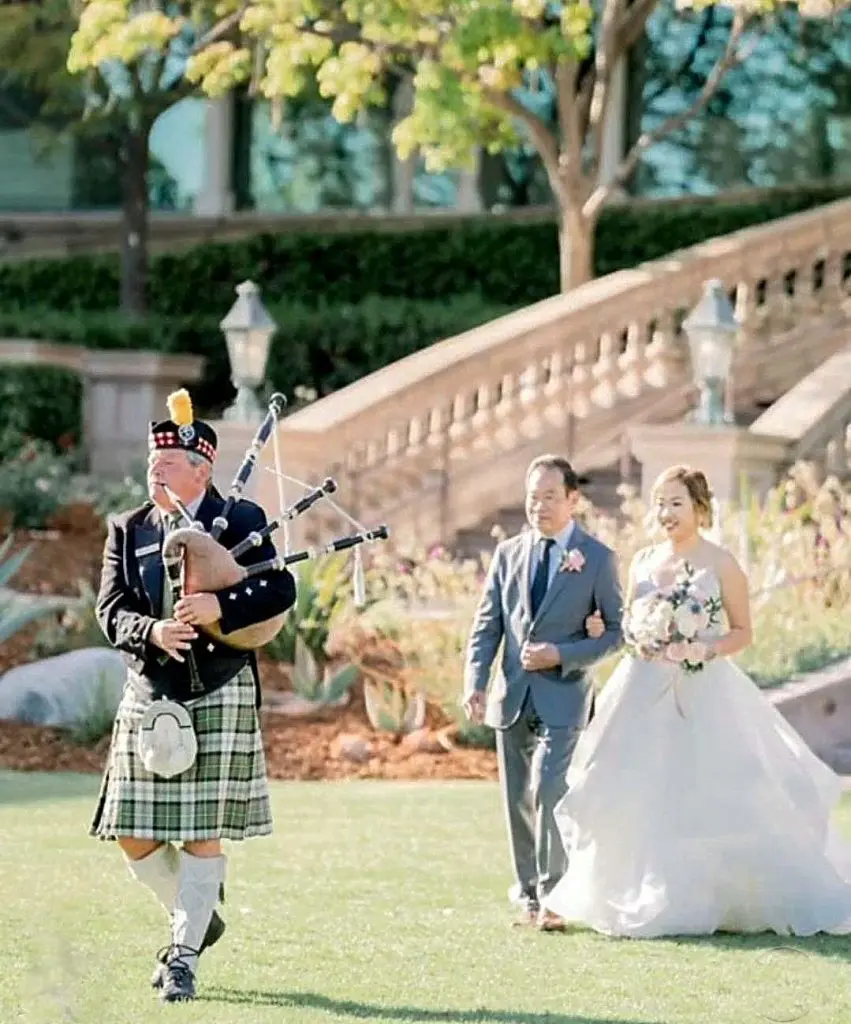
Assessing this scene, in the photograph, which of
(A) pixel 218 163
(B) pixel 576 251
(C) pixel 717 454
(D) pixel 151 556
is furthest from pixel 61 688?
(A) pixel 218 163

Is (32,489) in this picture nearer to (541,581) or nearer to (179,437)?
(541,581)

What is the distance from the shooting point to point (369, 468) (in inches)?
739

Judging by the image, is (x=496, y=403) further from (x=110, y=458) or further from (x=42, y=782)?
(x=42, y=782)

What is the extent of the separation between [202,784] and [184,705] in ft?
0.75

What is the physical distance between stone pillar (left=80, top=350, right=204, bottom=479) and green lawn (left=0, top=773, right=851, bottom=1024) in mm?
12020

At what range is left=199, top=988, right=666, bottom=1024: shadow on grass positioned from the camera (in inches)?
292

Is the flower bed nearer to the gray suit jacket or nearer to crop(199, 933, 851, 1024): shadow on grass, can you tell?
the gray suit jacket

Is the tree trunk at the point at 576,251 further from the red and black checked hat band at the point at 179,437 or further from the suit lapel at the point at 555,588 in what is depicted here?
the red and black checked hat band at the point at 179,437

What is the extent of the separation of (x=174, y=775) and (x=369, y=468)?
11.3 metres

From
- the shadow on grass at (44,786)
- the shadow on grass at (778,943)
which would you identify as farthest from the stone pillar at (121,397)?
the shadow on grass at (778,943)

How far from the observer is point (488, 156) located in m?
29.4

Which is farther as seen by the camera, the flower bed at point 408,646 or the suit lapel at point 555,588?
the flower bed at point 408,646

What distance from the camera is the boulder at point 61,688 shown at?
14250 millimetres

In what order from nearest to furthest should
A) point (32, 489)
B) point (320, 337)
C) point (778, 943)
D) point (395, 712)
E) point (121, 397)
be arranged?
point (778, 943), point (395, 712), point (32, 489), point (121, 397), point (320, 337)
